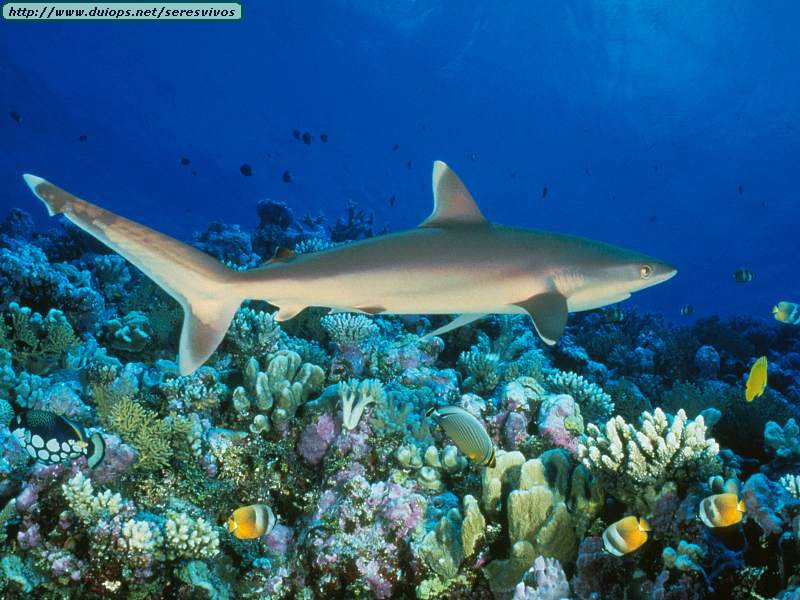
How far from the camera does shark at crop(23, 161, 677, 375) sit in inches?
97.0

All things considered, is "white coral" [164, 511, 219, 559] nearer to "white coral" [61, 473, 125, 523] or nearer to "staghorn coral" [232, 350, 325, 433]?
"white coral" [61, 473, 125, 523]

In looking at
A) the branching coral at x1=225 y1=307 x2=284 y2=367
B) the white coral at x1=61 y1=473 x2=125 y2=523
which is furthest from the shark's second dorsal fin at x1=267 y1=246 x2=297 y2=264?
the branching coral at x1=225 y1=307 x2=284 y2=367

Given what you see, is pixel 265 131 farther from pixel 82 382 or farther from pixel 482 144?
pixel 82 382

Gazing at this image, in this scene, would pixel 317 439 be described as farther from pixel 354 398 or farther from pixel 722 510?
pixel 722 510

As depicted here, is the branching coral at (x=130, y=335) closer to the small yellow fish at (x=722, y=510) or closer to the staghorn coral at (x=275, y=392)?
the staghorn coral at (x=275, y=392)

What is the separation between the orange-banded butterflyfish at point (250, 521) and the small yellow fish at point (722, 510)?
302cm

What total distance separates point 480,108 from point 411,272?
93548 millimetres

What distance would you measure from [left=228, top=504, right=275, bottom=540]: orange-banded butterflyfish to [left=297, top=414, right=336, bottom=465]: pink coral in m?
0.96

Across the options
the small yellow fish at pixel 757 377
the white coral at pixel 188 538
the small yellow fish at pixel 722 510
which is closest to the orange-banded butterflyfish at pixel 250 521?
the white coral at pixel 188 538

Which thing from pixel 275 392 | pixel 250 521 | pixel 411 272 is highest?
pixel 411 272

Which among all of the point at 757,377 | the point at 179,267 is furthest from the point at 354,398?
the point at 757,377

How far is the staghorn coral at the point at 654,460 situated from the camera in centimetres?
337

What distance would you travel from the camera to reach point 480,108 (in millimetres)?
87500

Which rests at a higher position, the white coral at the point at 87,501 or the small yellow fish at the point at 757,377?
the small yellow fish at the point at 757,377
